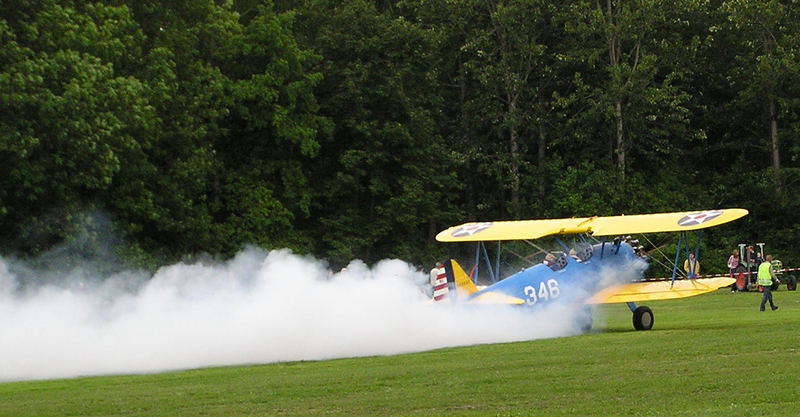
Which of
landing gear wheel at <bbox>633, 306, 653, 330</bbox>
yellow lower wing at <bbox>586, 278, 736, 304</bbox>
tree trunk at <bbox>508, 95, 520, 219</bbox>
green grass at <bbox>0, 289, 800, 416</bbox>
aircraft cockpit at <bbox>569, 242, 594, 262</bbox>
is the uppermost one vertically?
tree trunk at <bbox>508, 95, 520, 219</bbox>

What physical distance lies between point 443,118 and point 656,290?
99.9ft

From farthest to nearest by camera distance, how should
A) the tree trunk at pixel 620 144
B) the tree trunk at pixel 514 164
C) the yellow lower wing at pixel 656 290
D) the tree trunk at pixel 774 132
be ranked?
the tree trunk at pixel 514 164, the tree trunk at pixel 774 132, the tree trunk at pixel 620 144, the yellow lower wing at pixel 656 290

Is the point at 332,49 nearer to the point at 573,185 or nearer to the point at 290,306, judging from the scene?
the point at 573,185

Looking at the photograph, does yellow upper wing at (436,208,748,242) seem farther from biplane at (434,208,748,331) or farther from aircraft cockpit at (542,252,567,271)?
aircraft cockpit at (542,252,567,271)

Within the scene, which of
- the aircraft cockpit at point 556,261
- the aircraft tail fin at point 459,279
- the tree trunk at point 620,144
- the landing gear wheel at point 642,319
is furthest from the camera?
the tree trunk at point 620,144

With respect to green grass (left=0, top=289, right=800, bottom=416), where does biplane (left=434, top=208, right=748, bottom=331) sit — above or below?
above

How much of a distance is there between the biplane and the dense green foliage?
65.2ft

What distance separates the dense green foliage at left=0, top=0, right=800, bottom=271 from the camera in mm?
44750

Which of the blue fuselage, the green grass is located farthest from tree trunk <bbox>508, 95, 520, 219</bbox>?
the green grass

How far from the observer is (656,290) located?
2464 cm

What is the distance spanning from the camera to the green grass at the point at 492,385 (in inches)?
536

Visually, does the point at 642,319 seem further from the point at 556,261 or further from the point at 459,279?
the point at 459,279

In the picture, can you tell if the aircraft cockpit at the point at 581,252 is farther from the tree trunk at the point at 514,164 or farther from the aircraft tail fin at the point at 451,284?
the tree trunk at the point at 514,164

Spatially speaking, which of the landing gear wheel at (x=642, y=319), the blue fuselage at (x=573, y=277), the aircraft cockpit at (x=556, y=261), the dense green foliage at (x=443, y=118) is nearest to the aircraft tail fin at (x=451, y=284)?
the blue fuselage at (x=573, y=277)
